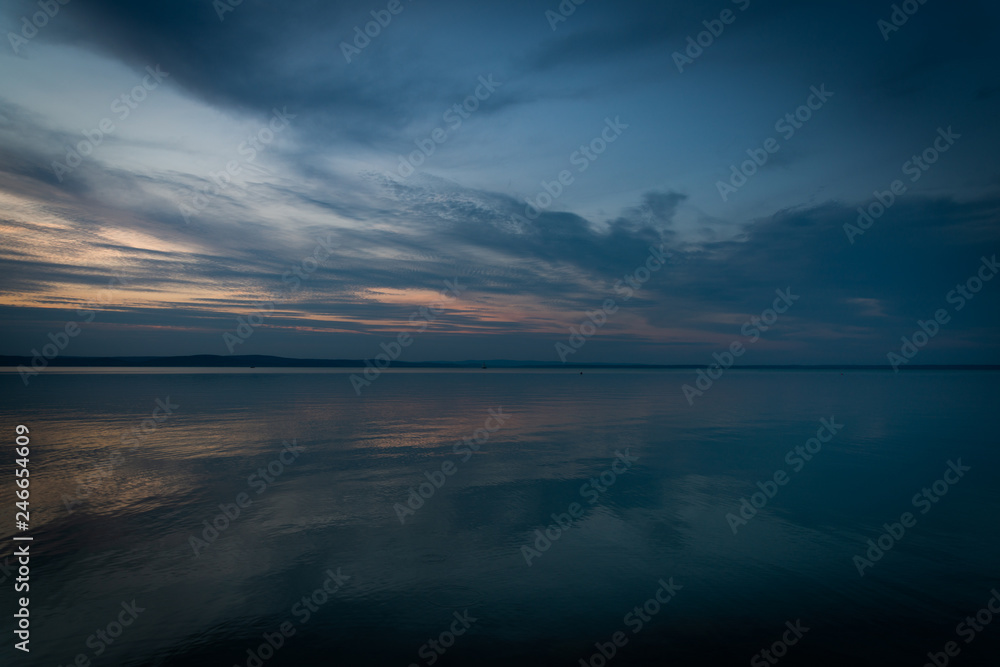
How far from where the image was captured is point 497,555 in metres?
10.6

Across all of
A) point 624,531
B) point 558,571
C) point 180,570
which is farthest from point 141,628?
point 624,531

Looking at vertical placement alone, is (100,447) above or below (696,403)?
below

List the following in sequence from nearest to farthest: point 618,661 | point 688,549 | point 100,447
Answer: point 618,661 → point 688,549 → point 100,447

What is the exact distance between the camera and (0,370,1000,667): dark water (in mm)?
7527

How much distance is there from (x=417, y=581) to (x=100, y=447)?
731 inches

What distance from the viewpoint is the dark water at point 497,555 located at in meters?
7.53

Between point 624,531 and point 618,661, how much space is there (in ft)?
16.7

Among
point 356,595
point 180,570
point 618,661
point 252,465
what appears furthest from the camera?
point 252,465

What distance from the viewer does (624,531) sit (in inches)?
475

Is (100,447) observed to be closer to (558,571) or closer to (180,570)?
(180,570)

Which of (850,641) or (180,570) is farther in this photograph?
(180,570)

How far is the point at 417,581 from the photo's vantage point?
934 cm

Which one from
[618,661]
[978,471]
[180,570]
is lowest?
[618,661]

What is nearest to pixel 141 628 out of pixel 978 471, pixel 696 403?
pixel 978 471
